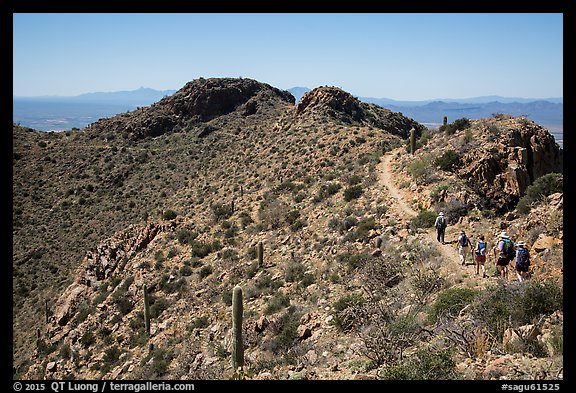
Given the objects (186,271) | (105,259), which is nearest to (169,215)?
(105,259)

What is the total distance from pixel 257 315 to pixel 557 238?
951 cm

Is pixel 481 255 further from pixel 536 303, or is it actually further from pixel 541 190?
pixel 541 190

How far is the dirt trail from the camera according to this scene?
422 inches

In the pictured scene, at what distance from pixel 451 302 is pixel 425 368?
3.11 metres

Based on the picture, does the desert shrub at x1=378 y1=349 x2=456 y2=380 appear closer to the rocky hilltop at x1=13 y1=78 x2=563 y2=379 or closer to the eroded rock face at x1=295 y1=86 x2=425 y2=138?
the rocky hilltop at x1=13 y1=78 x2=563 y2=379

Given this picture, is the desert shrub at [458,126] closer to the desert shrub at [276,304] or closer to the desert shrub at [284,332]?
the desert shrub at [276,304]

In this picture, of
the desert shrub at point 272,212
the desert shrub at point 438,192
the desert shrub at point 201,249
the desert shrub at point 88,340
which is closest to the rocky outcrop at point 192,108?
the desert shrub at point 272,212

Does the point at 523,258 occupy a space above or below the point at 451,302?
above

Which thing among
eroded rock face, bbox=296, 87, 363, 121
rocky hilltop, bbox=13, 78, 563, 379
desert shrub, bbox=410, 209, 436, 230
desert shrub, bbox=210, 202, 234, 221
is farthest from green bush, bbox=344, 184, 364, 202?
eroded rock face, bbox=296, 87, 363, 121

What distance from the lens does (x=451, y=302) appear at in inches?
348

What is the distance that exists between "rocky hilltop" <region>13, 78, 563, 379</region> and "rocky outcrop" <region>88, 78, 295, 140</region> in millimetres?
10432

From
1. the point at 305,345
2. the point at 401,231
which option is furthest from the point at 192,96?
the point at 305,345

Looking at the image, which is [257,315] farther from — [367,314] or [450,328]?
[450,328]

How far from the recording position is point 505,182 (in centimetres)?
1534
